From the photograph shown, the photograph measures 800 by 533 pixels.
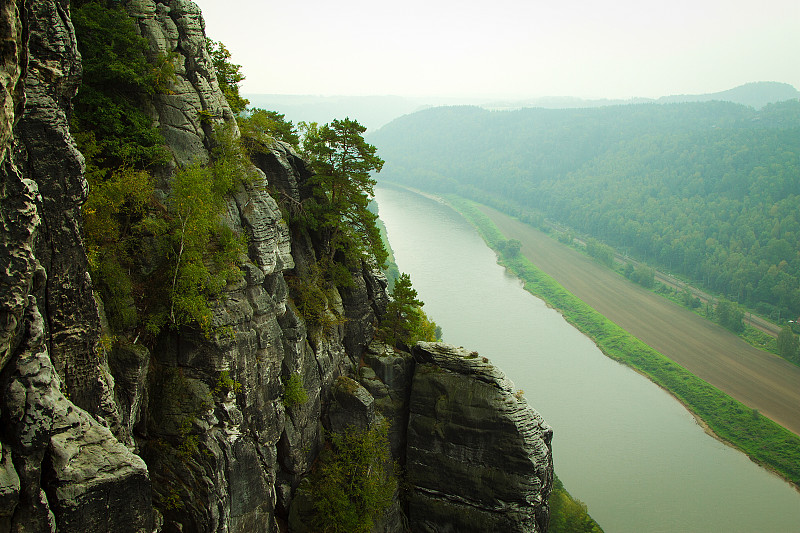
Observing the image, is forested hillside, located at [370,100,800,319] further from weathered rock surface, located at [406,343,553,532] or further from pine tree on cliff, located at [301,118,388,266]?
pine tree on cliff, located at [301,118,388,266]

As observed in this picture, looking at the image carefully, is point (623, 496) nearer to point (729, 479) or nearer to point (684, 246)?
point (729, 479)

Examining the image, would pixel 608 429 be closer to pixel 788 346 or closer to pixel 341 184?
pixel 788 346

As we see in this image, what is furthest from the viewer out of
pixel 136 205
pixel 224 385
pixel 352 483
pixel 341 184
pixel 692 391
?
pixel 692 391

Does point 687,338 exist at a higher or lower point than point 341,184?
lower

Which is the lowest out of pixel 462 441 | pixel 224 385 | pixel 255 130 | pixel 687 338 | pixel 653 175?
pixel 687 338

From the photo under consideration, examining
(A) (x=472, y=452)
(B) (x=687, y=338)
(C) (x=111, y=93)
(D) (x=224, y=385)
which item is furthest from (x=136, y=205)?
(B) (x=687, y=338)

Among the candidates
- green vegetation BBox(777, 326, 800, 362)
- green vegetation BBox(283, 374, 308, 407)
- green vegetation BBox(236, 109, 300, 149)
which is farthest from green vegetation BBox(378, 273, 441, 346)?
green vegetation BBox(777, 326, 800, 362)

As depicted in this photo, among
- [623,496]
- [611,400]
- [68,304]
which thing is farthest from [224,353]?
[611,400]

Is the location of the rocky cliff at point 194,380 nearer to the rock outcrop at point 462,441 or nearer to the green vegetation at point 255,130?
the rock outcrop at point 462,441
